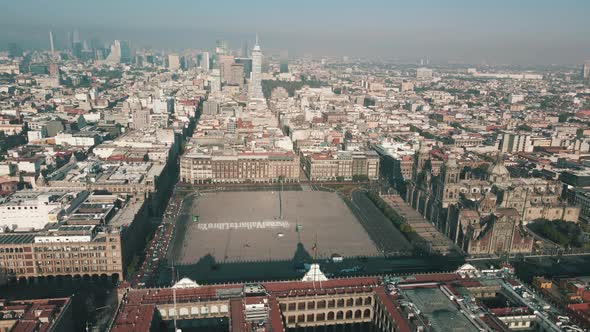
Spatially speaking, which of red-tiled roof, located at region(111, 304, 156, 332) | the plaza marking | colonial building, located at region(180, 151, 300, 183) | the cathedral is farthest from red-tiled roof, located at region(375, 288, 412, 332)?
colonial building, located at region(180, 151, 300, 183)

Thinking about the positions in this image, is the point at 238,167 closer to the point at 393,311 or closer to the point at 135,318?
the point at 135,318

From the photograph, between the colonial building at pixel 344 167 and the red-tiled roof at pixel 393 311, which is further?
the colonial building at pixel 344 167

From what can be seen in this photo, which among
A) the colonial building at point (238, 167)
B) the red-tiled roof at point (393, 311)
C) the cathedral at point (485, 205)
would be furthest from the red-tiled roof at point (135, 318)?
the colonial building at point (238, 167)

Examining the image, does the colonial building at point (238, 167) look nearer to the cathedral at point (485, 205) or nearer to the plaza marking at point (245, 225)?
the plaza marking at point (245, 225)

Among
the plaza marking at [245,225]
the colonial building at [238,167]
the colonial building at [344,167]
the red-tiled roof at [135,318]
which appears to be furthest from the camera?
the colonial building at [344,167]

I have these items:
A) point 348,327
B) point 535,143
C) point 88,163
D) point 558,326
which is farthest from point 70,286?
point 535,143

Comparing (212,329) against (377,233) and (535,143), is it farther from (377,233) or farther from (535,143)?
(535,143)

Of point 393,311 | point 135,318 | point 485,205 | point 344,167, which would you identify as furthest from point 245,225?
point 393,311

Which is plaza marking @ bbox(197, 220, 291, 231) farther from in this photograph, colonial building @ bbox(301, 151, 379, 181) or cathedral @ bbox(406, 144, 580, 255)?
colonial building @ bbox(301, 151, 379, 181)
